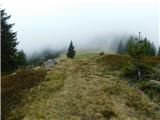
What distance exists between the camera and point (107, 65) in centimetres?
4938

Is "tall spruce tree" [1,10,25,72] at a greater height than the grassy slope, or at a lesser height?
greater

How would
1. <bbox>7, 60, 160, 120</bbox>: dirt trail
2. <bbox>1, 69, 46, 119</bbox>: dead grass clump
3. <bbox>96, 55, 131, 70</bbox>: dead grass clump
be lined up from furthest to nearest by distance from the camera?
<bbox>96, 55, 131, 70</bbox>: dead grass clump, <bbox>1, 69, 46, 119</bbox>: dead grass clump, <bbox>7, 60, 160, 120</bbox>: dirt trail

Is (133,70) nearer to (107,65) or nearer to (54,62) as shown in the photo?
(107,65)

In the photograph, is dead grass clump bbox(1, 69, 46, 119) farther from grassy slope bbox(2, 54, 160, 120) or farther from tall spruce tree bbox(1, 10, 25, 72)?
tall spruce tree bbox(1, 10, 25, 72)

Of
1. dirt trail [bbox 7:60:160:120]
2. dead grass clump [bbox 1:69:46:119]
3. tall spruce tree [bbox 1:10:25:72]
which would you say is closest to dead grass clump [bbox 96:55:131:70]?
dirt trail [bbox 7:60:160:120]

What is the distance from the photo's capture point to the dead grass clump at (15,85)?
35.3 m

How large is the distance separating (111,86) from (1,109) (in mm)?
11406

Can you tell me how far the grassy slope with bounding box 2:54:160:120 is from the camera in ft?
107

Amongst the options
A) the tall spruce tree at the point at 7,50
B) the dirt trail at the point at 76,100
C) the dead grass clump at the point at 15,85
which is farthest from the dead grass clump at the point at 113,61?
the tall spruce tree at the point at 7,50

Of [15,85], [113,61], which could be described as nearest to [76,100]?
[15,85]

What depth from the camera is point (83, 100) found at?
35.1 m

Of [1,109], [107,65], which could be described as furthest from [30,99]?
[107,65]

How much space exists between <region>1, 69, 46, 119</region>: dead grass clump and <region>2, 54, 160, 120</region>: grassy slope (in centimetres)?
71

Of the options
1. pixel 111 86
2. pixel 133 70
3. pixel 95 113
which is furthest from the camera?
pixel 133 70
